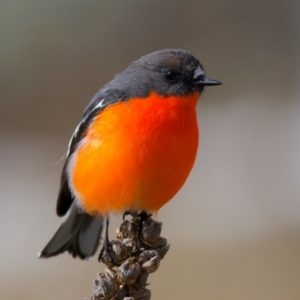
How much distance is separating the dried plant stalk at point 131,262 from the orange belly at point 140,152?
31 cm

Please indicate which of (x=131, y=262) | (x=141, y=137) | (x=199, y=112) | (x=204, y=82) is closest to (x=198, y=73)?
(x=204, y=82)

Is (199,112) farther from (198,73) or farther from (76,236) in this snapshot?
(198,73)

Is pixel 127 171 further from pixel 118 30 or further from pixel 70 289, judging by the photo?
pixel 118 30

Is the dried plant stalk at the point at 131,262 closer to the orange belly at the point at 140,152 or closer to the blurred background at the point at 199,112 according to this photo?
the orange belly at the point at 140,152

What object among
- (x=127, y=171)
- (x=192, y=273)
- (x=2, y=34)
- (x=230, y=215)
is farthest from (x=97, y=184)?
(x=2, y=34)

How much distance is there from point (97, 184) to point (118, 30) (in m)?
2.55

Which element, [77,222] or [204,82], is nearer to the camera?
[204,82]

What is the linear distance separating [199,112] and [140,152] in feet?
8.62

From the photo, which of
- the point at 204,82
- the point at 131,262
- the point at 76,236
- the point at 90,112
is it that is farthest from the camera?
the point at 76,236

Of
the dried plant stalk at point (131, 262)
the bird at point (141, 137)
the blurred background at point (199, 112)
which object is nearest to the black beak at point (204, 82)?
the bird at point (141, 137)

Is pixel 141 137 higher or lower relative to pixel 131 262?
higher

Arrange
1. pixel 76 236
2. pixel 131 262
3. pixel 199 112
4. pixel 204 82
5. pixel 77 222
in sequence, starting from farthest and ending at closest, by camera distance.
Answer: pixel 199 112 < pixel 77 222 < pixel 76 236 < pixel 204 82 < pixel 131 262

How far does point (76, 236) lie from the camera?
2043 millimetres

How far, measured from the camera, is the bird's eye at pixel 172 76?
1644 mm
